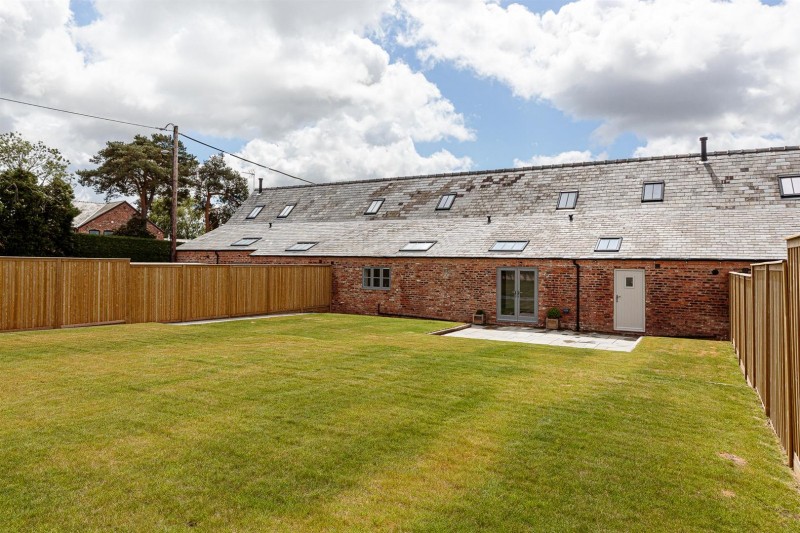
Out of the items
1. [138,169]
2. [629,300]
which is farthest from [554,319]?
[138,169]

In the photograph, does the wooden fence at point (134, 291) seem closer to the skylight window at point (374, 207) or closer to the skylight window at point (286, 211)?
Result: the skylight window at point (374, 207)

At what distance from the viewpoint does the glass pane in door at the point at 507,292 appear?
52.0 feet

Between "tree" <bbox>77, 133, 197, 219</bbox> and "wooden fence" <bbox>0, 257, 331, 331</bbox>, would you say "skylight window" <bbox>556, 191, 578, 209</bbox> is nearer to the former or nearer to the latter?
"wooden fence" <bbox>0, 257, 331, 331</bbox>

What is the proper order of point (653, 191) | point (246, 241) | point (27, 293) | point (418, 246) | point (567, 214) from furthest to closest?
point (246, 241) → point (418, 246) → point (567, 214) → point (653, 191) → point (27, 293)

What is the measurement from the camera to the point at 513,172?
21.7 meters

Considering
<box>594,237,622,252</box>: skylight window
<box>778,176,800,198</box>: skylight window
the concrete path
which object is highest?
<box>778,176,800,198</box>: skylight window

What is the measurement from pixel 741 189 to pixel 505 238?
7.98 metres

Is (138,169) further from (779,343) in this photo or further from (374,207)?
(779,343)

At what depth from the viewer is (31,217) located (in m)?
22.2

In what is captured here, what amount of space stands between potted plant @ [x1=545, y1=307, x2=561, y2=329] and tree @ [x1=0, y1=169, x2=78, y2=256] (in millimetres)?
22873

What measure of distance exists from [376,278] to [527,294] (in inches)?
226

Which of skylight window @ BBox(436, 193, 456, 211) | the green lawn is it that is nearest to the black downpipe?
the green lawn

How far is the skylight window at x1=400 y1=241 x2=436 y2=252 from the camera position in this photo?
17.9 meters

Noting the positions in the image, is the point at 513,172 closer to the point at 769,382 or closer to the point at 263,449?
the point at 769,382
